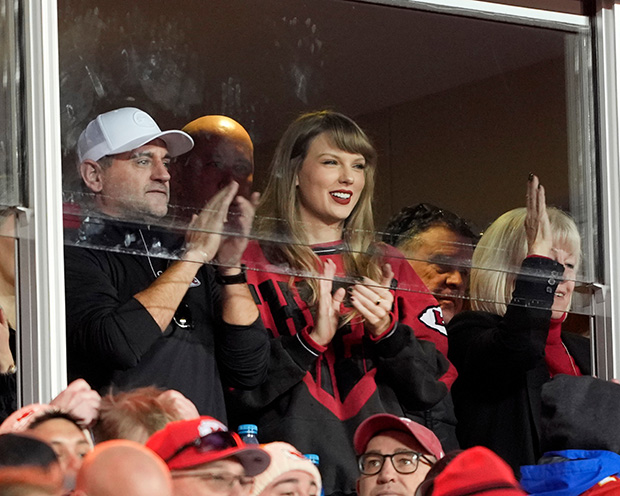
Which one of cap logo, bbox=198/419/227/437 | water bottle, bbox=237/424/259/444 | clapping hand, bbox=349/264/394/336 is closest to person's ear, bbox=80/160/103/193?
water bottle, bbox=237/424/259/444

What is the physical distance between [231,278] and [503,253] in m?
1.04

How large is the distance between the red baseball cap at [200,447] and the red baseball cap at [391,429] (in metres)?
0.77

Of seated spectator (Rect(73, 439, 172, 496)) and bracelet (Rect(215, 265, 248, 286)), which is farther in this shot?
bracelet (Rect(215, 265, 248, 286))

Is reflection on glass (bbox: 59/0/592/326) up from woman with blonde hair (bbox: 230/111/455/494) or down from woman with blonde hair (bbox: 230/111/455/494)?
up

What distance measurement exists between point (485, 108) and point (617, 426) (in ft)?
5.00

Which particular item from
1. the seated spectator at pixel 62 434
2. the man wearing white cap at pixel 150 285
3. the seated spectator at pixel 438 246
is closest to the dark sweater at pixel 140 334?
the man wearing white cap at pixel 150 285

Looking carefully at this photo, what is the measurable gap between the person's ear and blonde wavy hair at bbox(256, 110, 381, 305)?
0.54 meters

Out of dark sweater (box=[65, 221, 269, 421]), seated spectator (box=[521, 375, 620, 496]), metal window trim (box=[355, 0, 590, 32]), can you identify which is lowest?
seated spectator (box=[521, 375, 620, 496])

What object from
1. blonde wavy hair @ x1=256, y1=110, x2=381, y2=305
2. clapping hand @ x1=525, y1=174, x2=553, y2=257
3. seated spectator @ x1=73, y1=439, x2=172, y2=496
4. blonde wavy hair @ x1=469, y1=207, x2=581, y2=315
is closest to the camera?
seated spectator @ x1=73, y1=439, x2=172, y2=496

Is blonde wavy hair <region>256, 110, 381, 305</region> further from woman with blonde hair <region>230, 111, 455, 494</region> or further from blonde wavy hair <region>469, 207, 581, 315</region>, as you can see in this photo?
blonde wavy hair <region>469, 207, 581, 315</region>

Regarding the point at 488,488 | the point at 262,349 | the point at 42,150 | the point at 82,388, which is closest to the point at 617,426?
the point at 488,488

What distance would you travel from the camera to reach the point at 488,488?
8.39ft

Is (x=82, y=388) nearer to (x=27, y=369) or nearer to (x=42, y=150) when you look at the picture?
(x=27, y=369)

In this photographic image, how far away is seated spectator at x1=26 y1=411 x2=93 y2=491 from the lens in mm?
2801
